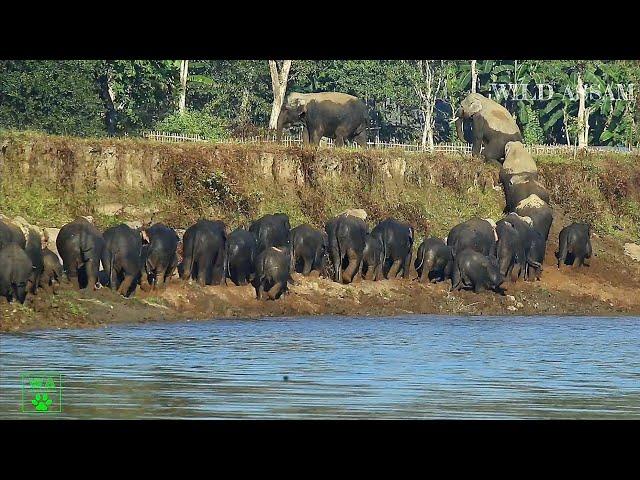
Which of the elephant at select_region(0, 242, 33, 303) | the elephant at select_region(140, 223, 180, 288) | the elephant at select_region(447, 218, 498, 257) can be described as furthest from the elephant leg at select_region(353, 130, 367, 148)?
the elephant at select_region(0, 242, 33, 303)

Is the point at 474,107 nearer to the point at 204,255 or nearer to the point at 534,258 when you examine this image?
the point at 534,258

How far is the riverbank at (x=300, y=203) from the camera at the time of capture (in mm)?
28219

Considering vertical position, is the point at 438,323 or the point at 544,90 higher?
the point at 544,90

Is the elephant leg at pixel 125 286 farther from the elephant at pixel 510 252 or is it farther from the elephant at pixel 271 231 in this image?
the elephant at pixel 510 252

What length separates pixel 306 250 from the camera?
100ft

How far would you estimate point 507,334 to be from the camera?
87.9 ft

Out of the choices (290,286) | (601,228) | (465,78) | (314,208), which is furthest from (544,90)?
(290,286)

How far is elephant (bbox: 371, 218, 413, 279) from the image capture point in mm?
31844

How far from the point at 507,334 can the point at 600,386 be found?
25.4 feet

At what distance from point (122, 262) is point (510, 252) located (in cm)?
955

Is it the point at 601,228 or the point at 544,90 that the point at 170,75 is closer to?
the point at 601,228

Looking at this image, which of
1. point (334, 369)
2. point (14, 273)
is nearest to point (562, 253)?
point (14, 273)

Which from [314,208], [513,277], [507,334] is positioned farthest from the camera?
[314,208]

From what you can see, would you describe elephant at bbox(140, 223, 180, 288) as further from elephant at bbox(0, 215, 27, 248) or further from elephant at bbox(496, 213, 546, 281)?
elephant at bbox(496, 213, 546, 281)
